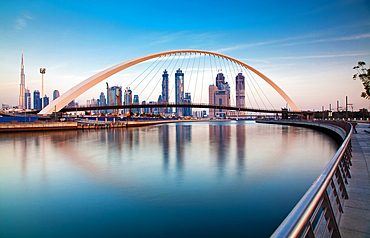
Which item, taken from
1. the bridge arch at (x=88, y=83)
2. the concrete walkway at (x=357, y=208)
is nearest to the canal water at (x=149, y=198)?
the concrete walkway at (x=357, y=208)

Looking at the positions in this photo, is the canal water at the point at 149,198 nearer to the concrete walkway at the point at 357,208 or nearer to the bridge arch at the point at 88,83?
the concrete walkway at the point at 357,208

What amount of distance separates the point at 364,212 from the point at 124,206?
4.81 metres

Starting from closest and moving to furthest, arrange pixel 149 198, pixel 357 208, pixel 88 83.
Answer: pixel 357 208, pixel 149 198, pixel 88 83

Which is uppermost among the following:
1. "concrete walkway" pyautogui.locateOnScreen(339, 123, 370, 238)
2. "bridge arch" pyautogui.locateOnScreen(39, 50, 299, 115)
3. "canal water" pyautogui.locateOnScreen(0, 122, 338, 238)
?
"bridge arch" pyautogui.locateOnScreen(39, 50, 299, 115)

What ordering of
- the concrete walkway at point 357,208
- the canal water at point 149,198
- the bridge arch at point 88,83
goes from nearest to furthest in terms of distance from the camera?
the concrete walkway at point 357,208 < the canal water at point 149,198 < the bridge arch at point 88,83

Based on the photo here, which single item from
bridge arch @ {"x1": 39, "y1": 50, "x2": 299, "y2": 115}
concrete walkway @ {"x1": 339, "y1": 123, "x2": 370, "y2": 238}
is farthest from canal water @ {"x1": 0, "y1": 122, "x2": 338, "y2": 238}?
bridge arch @ {"x1": 39, "y1": 50, "x2": 299, "y2": 115}

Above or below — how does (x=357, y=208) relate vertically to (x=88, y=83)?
below

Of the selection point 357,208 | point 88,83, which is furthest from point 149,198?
point 88,83

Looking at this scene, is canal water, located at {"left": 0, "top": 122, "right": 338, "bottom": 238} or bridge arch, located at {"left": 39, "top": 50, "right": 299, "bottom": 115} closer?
canal water, located at {"left": 0, "top": 122, "right": 338, "bottom": 238}

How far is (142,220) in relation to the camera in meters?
5.18

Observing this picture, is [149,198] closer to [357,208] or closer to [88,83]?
[357,208]

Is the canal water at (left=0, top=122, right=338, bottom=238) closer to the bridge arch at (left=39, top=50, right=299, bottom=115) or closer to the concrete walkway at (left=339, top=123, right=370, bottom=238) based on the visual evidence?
the concrete walkway at (left=339, top=123, right=370, bottom=238)

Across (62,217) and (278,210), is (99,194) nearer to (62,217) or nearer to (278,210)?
(62,217)

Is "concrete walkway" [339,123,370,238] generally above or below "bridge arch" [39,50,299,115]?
below
